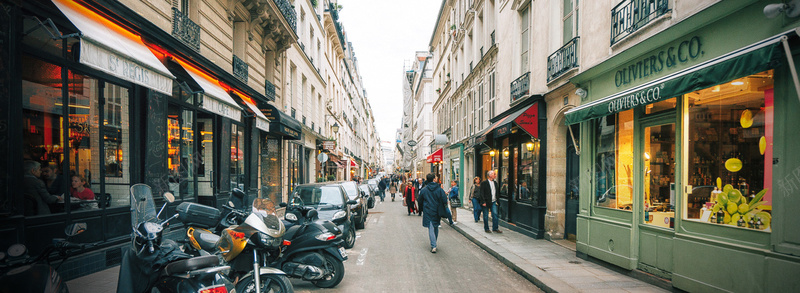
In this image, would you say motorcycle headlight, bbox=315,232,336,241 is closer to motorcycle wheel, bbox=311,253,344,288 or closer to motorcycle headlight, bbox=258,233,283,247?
motorcycle wheel, bbox=311,253,344,288

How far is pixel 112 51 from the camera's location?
544cm

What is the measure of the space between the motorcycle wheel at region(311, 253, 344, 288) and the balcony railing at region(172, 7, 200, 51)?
258 inches

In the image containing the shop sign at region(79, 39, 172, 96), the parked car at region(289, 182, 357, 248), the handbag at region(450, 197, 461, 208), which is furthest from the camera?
the handbag at region(450, 197, 461, 208)

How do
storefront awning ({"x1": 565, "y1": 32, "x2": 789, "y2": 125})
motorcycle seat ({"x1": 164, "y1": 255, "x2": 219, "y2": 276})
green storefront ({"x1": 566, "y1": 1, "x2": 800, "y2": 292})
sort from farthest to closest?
1. green storefront ({"x1": 566, "y1": 1, "x2": 800, "y2": 292})
2. storefront awning ({"x1": 565, "y1": 32, "x2": 789, "y2": 125})
3. motorcycle seat ({"x1": 164, "y1": 255, "x2": 219, "y2": 276})

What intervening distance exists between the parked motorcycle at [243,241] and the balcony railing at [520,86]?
30.0 feet

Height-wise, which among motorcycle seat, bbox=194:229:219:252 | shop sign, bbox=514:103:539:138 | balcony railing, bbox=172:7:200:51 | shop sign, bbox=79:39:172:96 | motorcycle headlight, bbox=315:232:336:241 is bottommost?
motorcycle headlight, bbox=315:232:336:241

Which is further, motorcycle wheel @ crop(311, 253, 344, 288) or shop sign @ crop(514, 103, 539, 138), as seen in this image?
shop sign @ crop(514, 103, 539, 138)

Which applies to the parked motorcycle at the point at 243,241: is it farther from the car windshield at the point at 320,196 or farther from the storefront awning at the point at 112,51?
the car windshield at the point at 320,196

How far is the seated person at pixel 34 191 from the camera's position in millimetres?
5242

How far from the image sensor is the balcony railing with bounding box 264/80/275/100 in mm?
15968

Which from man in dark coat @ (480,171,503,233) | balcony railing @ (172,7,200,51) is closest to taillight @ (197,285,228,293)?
balcony railing @ (172,7,200,51)

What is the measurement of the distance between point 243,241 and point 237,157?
1011cm

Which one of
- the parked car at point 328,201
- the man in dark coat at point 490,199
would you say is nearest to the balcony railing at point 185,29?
the parked car at point 328,201

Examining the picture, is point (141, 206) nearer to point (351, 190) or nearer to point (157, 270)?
point (157, 270)
